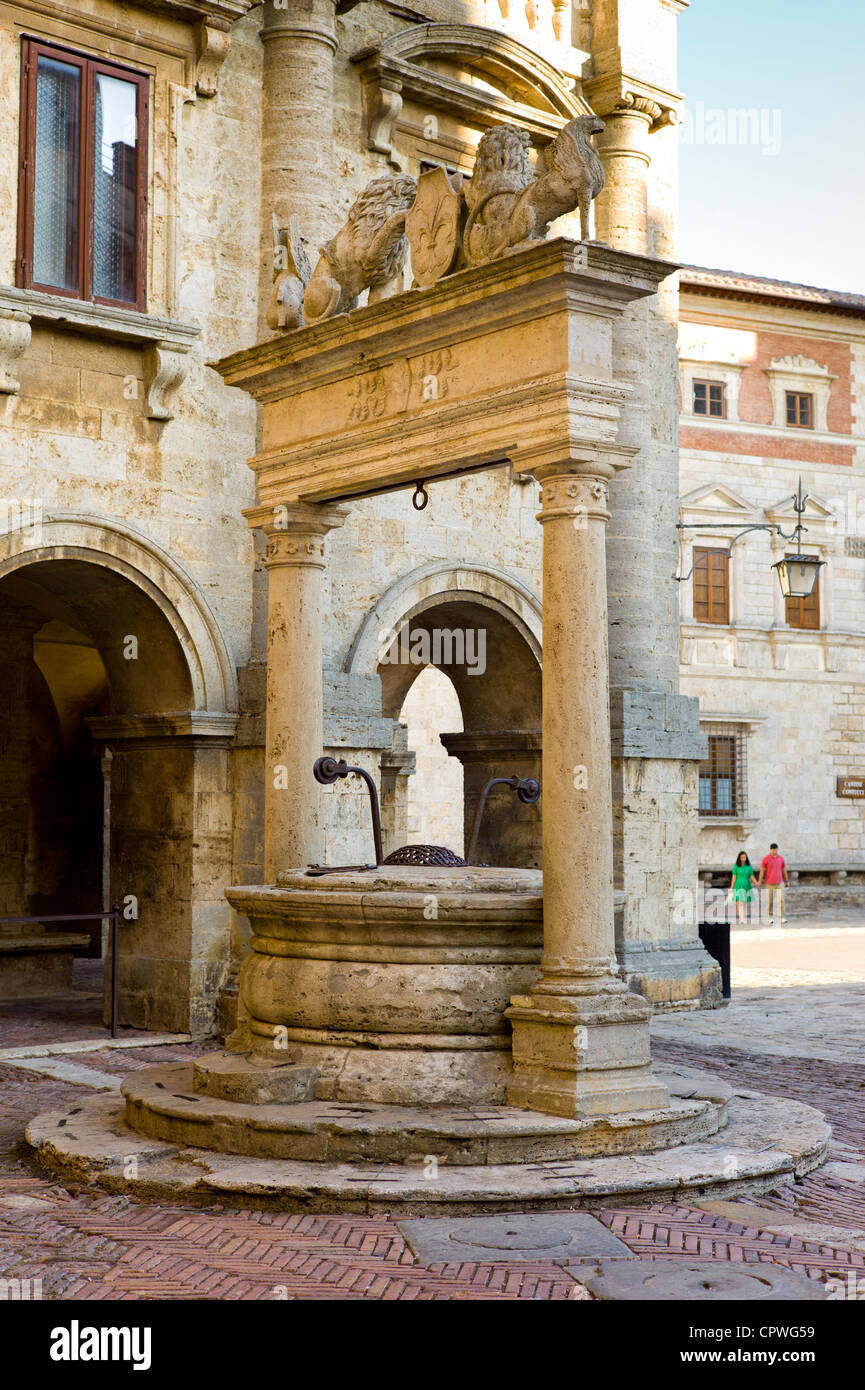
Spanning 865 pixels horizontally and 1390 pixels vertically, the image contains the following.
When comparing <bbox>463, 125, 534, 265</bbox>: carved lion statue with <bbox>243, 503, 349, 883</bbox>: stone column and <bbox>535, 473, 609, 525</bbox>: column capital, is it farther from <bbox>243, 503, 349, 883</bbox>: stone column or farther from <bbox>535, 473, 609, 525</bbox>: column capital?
<bbox>243, 503, 349, 883</bbox>: stone column

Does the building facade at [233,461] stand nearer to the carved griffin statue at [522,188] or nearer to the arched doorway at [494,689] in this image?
the arched doorway at [494,689]

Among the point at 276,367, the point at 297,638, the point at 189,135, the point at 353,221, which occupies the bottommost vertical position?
the point at 297,638

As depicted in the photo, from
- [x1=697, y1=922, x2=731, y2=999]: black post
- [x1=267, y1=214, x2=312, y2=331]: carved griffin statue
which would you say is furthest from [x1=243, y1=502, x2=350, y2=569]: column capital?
[x1=697, y1=922, x2=731, y2=999]: black post

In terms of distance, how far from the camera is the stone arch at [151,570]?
32.3 feet

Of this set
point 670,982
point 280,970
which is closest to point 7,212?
point 280,970

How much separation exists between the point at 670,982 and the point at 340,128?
7.19m

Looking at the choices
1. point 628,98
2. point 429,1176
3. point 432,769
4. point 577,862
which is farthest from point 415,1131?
point 432,769

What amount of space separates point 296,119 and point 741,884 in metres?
Answer: 15.8

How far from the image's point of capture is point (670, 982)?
12258 millimetres

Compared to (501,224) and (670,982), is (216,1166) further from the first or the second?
(670,982)

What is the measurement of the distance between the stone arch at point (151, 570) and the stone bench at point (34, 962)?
11.5ft

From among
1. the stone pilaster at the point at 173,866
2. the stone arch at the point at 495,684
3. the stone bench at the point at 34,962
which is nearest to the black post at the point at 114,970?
the stone pilaster at the point at 173,866

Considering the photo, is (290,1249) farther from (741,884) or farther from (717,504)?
(717,504)

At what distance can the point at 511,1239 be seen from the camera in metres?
5.22
